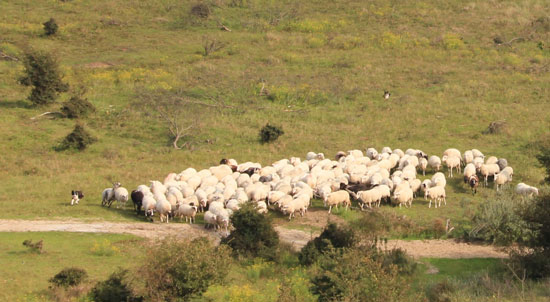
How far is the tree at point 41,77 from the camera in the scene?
33.7m

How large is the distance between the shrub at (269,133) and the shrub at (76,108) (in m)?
9.39

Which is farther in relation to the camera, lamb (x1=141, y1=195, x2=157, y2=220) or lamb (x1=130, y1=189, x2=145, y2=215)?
lamb (x1=130, y1=189, x2=145, y2=215)

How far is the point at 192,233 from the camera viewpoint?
19.8 meters

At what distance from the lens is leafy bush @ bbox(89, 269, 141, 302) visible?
13.4m

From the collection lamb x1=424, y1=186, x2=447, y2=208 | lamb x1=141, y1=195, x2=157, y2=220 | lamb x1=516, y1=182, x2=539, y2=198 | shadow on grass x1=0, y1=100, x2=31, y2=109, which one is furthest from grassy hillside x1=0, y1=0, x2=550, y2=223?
lamb x1=516, y1=182, x2=539, y2=198

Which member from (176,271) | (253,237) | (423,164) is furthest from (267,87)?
(176,271)

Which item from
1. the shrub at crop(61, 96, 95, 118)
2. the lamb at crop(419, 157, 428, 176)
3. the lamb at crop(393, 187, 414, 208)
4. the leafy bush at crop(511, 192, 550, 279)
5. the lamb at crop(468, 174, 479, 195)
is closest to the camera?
the leafy bush at crop(511, 192, 550, 279)

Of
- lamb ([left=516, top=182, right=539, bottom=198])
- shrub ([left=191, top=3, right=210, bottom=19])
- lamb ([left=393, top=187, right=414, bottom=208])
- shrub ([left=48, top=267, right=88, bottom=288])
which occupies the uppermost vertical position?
shrub ([left=191, top=3, right=210, bottom=19])

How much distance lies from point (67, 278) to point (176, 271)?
9.55ft

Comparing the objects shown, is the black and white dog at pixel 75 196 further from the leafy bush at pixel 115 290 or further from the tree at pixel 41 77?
the tree at pixel 41 77

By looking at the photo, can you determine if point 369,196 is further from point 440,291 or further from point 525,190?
point 440,291

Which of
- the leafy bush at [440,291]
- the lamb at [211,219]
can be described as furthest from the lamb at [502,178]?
the lamb at [211,219]

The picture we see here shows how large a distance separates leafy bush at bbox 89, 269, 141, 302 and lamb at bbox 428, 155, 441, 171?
1661 centimetres

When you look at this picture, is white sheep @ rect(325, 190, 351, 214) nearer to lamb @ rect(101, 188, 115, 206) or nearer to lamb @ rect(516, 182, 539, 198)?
lamb @ rect(516, 182, 539, 198)
